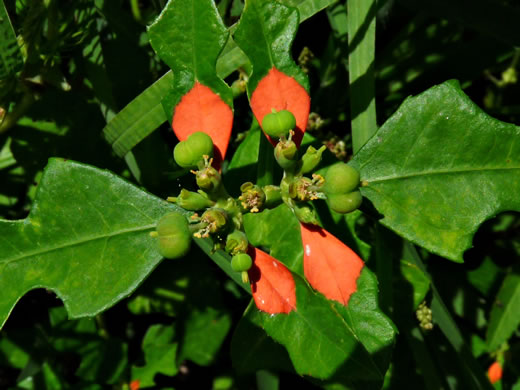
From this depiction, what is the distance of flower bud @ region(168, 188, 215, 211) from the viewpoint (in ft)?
4.77

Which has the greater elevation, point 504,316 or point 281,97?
point 281,97

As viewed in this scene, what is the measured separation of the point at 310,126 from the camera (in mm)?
2398

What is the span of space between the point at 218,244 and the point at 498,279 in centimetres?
171

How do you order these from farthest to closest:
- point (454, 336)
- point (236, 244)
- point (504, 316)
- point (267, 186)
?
1. point (504, 316)
2. point (454, 336)
3. point (267, 186)
4. point (236, 244)

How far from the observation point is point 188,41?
1.53 m

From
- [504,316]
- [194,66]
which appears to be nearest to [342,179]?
[194,66]

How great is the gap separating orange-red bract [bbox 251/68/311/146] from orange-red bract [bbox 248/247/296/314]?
31 cm

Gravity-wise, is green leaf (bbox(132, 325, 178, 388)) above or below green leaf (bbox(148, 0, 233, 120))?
below

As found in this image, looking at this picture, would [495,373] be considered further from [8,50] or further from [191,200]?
[8,50]

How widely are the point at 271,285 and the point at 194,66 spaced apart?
59 centimetres

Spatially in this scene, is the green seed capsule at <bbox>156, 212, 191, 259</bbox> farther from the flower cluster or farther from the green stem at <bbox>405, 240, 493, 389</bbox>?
the green stem at <bbox>405, 240, 493, 389</bbox>

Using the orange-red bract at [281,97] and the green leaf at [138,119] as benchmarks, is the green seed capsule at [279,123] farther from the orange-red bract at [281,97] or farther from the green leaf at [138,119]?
the green leaf at [138,119]

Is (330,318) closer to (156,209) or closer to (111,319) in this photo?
(156,209)

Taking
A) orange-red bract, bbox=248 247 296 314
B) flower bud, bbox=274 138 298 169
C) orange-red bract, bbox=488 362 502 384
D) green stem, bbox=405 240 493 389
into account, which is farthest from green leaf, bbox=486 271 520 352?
flower bud, bbox=274 138 298 169
